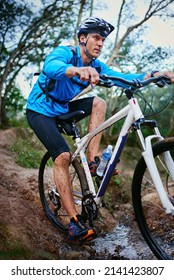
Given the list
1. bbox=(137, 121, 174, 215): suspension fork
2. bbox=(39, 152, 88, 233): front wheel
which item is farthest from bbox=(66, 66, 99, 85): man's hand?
bbox=(39, 152, 88, 233): front wheel

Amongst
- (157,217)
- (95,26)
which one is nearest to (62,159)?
(95,26)

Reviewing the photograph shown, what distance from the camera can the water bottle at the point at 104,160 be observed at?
196cm

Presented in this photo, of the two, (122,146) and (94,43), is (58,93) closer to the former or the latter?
(94,43)

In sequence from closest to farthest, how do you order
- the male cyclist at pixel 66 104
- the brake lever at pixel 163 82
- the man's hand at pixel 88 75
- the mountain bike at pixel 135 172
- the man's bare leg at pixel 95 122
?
the man's hand at pixel 88 75 → the mountain bike at pixel 135 172 → the brake lever at pixel 163 82 → the male cyclist at pixel 66 104 → the man's bare leg at pixel 95 122

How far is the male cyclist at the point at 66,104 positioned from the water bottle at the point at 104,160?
86 mm

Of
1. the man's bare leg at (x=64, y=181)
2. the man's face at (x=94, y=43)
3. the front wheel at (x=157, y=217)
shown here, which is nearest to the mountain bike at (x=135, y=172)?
the front wheel at (x=157, y=217)

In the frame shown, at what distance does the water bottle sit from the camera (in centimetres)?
196

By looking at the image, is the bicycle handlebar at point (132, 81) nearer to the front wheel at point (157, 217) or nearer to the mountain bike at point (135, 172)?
the mountain bike at point (135, 172)

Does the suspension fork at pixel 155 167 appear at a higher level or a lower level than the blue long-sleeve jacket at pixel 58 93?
lower

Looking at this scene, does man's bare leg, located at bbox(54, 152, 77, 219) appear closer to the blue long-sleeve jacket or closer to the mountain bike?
the mountain bike

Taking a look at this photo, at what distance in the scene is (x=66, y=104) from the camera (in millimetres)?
2189

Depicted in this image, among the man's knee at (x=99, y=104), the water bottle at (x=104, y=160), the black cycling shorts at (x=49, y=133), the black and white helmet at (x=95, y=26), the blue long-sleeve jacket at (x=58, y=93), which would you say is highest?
the black and white helmet at (x=95, y=26)

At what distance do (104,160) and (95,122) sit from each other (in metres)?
0.33

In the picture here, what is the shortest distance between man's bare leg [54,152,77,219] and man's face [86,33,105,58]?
72 cm
